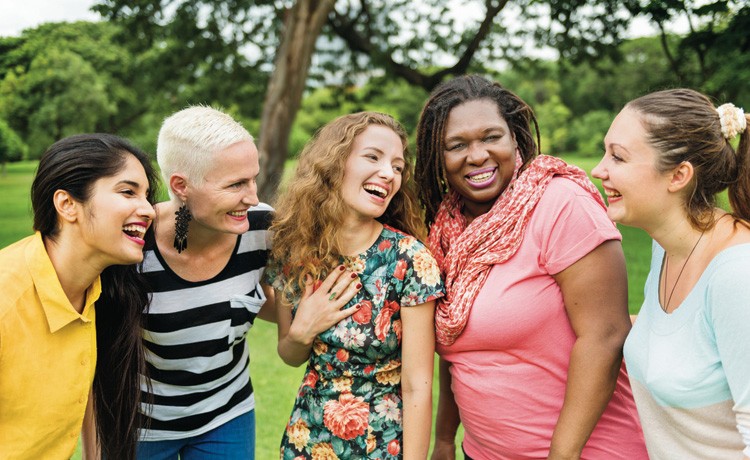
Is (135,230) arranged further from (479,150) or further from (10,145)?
(10,145)

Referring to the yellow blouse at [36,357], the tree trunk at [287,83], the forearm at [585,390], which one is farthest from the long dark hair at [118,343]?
the tree trunk at [287,83]

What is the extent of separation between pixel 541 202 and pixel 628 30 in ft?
37.8

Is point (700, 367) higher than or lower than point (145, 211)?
lower

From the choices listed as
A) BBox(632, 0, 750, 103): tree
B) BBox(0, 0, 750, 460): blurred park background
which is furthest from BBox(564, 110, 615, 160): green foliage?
BBox(632, 0, 750, 103): tree

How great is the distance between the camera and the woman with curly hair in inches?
89.3

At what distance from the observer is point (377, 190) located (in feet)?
7.79

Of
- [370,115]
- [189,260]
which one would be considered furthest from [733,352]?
[189,260]

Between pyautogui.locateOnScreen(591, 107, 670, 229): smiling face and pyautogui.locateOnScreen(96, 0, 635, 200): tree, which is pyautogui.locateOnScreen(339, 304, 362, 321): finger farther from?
pyautogui.locateOnScreen(96, 0, 635, 200): tree

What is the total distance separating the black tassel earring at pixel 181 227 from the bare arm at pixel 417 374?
2.98ft

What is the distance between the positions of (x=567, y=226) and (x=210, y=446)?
1678mm

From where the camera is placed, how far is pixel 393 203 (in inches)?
102

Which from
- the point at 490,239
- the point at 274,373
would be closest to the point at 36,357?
the point at 490,239

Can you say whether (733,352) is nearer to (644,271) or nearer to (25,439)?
(25,439)

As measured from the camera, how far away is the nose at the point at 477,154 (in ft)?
7.64
